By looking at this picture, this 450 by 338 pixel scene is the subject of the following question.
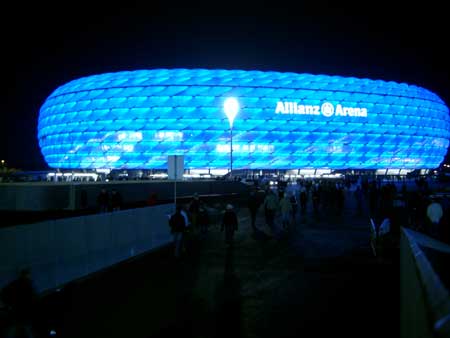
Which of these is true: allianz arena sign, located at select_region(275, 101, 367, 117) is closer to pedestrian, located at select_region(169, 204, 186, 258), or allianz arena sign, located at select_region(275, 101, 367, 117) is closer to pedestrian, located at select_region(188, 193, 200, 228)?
pedestrian, located at select_region(188, 193, 200, 228)

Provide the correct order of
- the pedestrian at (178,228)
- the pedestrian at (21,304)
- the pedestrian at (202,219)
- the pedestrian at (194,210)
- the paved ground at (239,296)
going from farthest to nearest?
the pedestrian at (202,219) < the pedestrian at (194,210) < the pedestrian at (178,228) < the paved ground at (239,296) < the pedestrian at (21,304)

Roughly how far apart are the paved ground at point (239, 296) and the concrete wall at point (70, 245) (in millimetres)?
371

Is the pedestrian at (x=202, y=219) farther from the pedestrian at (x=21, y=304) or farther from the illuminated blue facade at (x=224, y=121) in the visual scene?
the illuminated blue facade at (x=224, y=121)

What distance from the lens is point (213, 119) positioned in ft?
179

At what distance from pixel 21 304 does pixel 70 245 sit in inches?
146

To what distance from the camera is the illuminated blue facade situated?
180ft

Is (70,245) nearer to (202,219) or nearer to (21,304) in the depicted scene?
(21,304)

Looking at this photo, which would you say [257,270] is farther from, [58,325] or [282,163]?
[282,163]

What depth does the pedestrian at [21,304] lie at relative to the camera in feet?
14.1

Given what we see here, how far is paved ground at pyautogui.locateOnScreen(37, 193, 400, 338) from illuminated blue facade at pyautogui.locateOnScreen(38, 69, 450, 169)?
146 ft

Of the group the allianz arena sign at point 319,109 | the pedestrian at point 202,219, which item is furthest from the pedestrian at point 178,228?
the allianz arena sign at point 319,109

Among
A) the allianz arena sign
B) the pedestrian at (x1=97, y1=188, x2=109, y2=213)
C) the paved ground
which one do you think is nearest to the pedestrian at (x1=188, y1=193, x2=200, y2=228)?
the paved ground

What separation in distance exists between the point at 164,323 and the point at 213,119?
49.7m

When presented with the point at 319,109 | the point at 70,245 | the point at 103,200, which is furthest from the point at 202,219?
the point at 319,109
